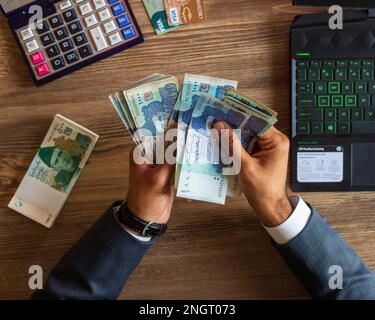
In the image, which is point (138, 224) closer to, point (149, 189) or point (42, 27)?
point (149, 189)

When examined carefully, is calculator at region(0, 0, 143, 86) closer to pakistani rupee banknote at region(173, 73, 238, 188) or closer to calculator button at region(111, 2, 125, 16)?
calculator button at region(111, 2, 125, 16)

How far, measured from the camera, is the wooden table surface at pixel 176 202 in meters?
0.89

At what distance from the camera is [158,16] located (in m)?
0.89

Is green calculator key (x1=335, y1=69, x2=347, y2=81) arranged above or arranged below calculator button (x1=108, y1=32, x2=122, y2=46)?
below

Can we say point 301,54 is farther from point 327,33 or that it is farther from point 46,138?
point 46,138

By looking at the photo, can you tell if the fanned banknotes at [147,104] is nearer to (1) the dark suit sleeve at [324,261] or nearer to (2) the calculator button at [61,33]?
(2) the calculator button at [61,33]

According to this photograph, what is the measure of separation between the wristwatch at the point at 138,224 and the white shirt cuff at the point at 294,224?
21 centimetres

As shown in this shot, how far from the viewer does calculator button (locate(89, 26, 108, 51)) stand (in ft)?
2.88

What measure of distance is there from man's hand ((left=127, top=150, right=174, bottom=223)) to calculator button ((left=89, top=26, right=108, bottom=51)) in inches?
8.5

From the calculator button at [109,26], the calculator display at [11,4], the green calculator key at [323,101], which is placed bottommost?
the green calculator key at [323,101]

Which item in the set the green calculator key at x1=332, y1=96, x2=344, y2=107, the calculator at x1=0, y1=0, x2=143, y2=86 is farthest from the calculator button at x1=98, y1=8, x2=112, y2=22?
the green calculator key at x1=332, y1=96, x2=344, y2=107

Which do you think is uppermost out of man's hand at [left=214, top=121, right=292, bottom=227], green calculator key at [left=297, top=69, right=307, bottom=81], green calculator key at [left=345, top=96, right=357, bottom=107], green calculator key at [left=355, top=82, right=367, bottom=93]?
green calculator key at [left=297, top=69, right=307, bottom=81]
